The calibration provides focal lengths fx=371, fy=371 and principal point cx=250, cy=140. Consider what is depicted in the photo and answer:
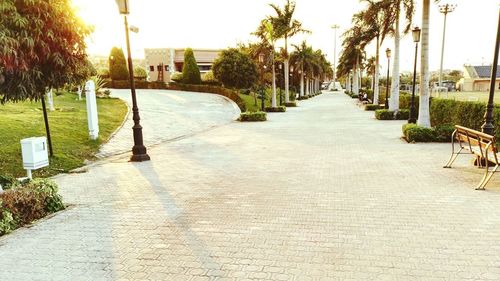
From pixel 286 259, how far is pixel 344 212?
179 centimetres

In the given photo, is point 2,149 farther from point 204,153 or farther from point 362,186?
point 362,186

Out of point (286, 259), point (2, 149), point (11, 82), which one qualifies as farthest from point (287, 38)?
point (286, 259)

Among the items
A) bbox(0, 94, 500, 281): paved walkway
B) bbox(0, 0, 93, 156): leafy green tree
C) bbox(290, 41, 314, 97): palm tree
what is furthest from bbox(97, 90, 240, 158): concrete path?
bbox(290, 41, 314, 97): palm tree

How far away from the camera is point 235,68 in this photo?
30344mm

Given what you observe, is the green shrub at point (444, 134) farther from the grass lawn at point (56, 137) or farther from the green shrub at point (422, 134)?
the grass lawn at point (56, 137)

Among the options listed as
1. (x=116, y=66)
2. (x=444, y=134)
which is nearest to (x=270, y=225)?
(x=444, y=134)

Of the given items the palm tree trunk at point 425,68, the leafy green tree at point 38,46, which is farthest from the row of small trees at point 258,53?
the leafy green tree at point 38,46

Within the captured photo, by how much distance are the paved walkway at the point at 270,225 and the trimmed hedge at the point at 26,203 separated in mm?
222

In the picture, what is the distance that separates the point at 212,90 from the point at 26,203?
114ft

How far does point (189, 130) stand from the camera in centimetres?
1736

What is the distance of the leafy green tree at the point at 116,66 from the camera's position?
48.4m

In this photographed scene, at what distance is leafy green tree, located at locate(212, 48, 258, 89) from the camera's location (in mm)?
30469

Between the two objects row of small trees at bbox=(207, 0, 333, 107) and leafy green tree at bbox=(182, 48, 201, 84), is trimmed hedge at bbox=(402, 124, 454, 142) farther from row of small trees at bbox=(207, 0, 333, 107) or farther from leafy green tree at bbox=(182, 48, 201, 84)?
leafy green tree at bbox=(182, 48, 201, 84)

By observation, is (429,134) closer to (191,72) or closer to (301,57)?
(191,72)
